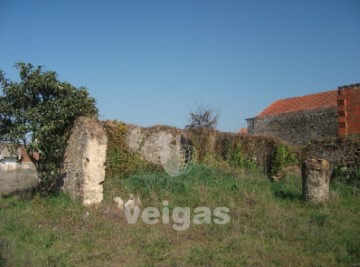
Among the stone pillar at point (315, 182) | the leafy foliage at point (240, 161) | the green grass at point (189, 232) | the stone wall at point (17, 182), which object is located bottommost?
the green grass at point (189, 232)

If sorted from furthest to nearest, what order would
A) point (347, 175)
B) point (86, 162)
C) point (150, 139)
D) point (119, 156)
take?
1. point (150, 139)
2. point (119, 156)
3. point (347, 175)
4. point (86, 162)

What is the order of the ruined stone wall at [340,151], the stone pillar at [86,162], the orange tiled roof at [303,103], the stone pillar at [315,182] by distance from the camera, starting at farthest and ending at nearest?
the orange tiled roof at [303,103], the ruined stone wall at [340,151], the stone pillar at [86,162], the stone pillar at [315,182]

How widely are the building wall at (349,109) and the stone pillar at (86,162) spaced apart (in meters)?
7.94

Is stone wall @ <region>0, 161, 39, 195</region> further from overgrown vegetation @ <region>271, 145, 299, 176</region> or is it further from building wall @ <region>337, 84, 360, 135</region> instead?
building wall @ <region>337, 84, 360, 135</region>

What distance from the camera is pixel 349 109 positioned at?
11383 mm

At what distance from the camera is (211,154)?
15000 millimetres

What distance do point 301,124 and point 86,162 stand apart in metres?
14.6

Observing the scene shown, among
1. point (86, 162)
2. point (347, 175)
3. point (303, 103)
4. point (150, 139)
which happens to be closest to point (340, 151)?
point (347, 175)

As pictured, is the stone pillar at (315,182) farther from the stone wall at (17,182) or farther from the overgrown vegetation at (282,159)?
the stone wall at (17,182)

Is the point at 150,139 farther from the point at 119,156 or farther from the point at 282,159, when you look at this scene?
the point at 282,159

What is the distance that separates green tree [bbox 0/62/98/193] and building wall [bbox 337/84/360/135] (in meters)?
8.37

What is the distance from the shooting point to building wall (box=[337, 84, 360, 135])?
1124 cm

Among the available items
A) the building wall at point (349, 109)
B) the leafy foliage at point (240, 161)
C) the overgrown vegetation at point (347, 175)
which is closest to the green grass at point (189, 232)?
the overgrown vegetation at point (347, 175)

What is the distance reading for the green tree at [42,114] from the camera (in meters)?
8.66
